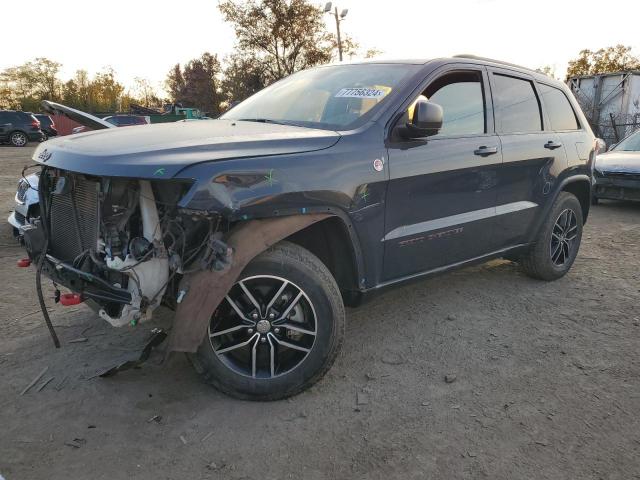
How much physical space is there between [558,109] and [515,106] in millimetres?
805

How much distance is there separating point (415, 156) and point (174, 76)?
6736cm

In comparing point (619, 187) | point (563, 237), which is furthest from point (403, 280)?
point (619, 187)

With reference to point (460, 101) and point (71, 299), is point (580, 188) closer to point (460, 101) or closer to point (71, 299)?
point (460, 101)

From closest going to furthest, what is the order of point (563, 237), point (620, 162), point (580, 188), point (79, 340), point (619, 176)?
point (79, 340)
point (563, 237)
point (580, 188)
point (619, 176)
point (620, 162)

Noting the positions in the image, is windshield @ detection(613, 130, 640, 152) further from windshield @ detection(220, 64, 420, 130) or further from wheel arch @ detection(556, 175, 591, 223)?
windshield @ detection(220, 64, 420, 130)

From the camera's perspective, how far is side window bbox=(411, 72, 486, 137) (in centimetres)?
342

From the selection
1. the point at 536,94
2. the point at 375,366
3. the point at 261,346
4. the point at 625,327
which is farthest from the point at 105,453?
the point at 536,94

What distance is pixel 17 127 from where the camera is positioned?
2461cm

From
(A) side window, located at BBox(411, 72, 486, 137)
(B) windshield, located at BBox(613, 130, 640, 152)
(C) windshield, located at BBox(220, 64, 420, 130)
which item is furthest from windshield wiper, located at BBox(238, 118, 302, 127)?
→ (B) windshield, located at BBox(613, 130, 640, 152)

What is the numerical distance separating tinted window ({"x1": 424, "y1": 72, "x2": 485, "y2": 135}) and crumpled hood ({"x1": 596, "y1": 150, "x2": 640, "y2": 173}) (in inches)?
240

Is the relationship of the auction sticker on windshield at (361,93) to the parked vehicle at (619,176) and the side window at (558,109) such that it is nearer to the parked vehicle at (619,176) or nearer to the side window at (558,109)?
the side window at (558,109)

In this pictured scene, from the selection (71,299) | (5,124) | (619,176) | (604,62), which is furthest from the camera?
(604,62)

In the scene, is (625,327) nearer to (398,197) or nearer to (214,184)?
(398,197)

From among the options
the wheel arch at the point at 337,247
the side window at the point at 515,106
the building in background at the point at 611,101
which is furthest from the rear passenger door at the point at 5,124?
the wheel arch at the point at 337,247
